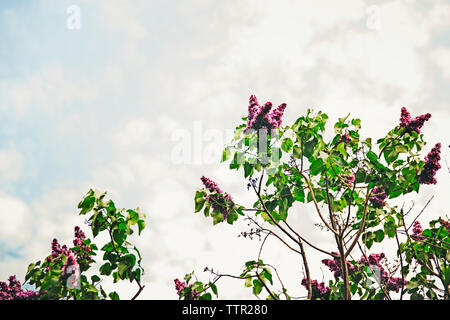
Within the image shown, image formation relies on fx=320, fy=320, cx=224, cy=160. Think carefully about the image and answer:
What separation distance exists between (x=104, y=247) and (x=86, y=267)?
Answer: 0.24 m

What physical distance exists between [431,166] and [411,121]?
1.38ft

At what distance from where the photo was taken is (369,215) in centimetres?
283

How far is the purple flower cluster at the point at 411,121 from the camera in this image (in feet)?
8.23

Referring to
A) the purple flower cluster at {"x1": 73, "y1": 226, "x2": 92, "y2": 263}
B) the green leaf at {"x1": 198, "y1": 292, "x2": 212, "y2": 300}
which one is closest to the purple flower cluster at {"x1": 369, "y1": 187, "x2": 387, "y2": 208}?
the green leaf at {"x1": 198, "y1": 292, "x2": 212, "y2": 300}

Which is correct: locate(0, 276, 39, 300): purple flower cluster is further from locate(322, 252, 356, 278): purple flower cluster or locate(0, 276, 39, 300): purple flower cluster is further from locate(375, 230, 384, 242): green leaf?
locate(375, 230, 384, 242): green leaf

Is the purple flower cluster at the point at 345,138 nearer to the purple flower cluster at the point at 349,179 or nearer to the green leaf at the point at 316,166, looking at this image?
the purple flower cluster at the point at 349,179

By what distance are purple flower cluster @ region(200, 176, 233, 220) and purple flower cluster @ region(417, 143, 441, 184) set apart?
1607 mm

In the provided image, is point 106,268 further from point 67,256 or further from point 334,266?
point 334,266

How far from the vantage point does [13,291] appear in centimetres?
269

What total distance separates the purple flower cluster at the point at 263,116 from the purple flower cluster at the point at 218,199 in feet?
1.81
